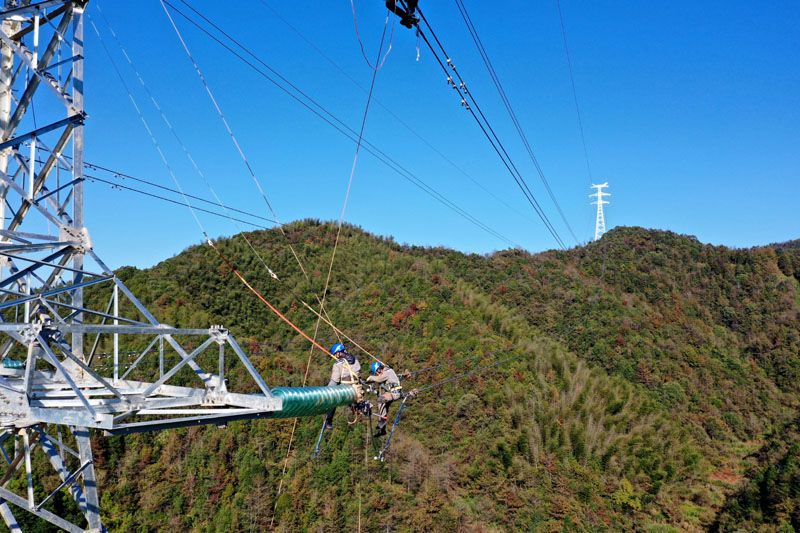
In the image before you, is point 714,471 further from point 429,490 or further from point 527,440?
point 429,490

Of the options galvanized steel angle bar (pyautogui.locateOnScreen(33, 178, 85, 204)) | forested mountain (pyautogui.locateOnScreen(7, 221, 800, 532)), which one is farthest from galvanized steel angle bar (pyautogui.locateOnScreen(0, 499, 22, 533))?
forested mountain (pyautogui.locateOnScreen(7, 221, 800, 532))

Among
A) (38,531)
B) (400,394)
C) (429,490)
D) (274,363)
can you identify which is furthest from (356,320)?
(400,394)

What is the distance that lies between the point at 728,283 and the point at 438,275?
88.5 ft

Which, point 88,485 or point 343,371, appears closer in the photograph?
point 88,485

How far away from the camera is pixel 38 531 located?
31422 mm

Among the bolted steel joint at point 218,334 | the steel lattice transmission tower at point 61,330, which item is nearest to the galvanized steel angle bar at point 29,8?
the steel lattice transmission tower at point 61,330

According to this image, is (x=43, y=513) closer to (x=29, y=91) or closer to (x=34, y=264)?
(x=34, y=264)

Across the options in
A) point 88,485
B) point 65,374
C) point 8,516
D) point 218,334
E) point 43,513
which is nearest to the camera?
point 65,374

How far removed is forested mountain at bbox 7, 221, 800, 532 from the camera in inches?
1139

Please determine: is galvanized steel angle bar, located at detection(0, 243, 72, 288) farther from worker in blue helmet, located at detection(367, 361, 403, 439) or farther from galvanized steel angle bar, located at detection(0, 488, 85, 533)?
worker in blue helmet, located at detection(367, 361, 403, 439)

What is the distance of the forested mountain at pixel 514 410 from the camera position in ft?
94.9

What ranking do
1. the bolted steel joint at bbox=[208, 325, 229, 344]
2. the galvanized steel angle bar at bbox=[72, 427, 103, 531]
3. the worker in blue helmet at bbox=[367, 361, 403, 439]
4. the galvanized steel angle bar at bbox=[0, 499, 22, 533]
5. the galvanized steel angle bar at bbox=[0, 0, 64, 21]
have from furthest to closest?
the worker in blue helmet at bbox=[367, 361, 403, 439] → the galvanized steel angle bar at bbox=[0, 0, 64, 21] → the galvanized steel angle bar at bbox=[72, 427, 103, 531] → the galvanized steel angle bar at bbox=[0, 499, 22, 533] → the bolted steel joint at bbox=[208, 325, 229, 344]

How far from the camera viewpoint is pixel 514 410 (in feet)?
105

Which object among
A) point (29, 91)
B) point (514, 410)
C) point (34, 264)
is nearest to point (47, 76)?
point (29, 91)
